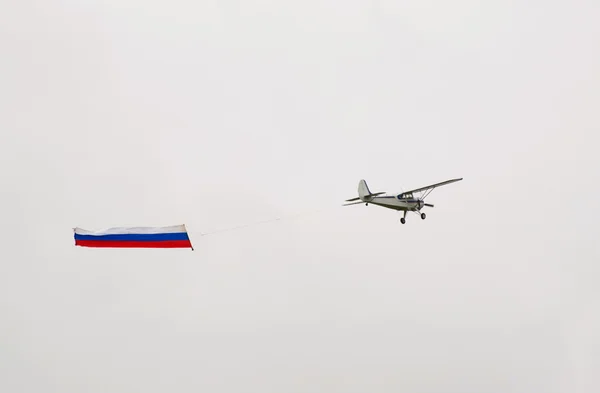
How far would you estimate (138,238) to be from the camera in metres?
39.6

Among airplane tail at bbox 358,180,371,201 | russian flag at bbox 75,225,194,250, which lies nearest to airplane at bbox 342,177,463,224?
airplane tail at bbox 358,180,371,201

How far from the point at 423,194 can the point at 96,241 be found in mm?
51055

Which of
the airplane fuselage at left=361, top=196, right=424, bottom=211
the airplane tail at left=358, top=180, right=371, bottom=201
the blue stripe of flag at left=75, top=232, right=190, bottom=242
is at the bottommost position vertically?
the blue stripe of flag at left=75, top=232, right=190, bottom=242

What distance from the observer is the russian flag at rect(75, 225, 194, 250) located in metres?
38.7

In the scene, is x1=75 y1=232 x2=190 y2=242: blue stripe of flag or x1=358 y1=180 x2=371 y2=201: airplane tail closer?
x1=75 y1=232 x2=190 y2=242: blue stripe of flag

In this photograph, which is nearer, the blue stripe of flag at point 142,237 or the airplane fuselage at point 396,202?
the blue stripe of flag at point 142,237

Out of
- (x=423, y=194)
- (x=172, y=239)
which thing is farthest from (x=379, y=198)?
(x=172, y=239)

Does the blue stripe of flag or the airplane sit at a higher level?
the airplane

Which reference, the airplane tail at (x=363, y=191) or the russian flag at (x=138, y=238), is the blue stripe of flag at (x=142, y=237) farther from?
the airplane tail at (x=363, y=191)

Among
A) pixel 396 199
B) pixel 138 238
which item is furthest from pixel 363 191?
pixel 138 238

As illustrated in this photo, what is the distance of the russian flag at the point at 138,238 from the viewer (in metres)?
38.7

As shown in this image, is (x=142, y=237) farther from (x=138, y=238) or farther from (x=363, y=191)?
(x=363, y=191)

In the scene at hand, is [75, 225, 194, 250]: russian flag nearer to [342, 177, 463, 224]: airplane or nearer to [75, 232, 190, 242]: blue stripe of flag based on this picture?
[75, 232, 190, 242]: blue stripe of flag

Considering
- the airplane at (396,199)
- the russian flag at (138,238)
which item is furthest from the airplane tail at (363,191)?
the russian flag at (138,238)
